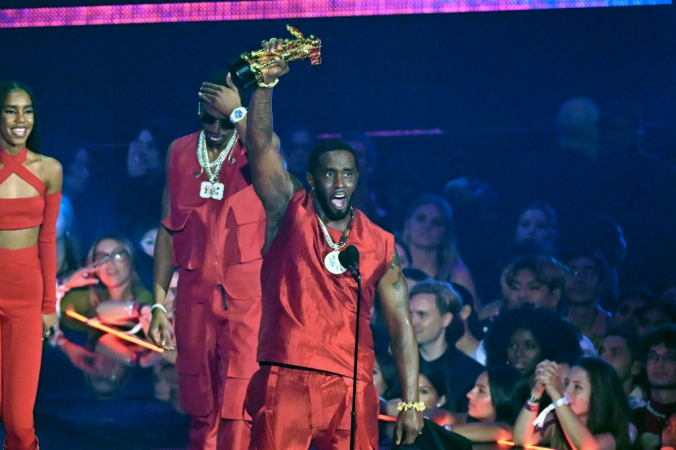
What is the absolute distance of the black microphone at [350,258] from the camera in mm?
3854

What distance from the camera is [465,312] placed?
22.8 ft

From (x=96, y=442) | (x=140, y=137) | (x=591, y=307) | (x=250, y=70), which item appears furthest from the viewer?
(x=140, y=137)

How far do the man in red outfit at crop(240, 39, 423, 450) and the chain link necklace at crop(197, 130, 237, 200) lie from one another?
0.60 metres

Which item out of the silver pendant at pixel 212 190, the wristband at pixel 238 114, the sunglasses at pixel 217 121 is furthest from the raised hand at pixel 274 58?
the silver pendant at pixel 212 190

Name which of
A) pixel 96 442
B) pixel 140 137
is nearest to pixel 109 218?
pixel 140 137

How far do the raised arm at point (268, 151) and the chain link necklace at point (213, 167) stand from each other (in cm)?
55

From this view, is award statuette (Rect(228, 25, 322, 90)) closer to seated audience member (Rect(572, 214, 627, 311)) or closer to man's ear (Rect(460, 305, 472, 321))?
man's ear (Rect(460, 305, 472, 321))

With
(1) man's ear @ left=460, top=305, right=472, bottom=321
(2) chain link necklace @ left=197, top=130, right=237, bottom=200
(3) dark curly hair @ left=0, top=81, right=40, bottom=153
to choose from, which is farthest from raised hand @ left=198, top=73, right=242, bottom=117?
(1) man's ear @ left=460, top=305, right=472, bottom=321

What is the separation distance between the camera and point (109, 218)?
7703 mm

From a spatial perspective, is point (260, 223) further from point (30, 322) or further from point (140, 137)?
point (140, 137)

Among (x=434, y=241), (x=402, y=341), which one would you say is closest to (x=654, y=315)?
(x=434, y=241)

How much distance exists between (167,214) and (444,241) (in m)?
2.77

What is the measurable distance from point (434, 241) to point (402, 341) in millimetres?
3018

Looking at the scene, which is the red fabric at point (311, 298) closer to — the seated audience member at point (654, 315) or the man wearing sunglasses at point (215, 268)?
the man wearing sunglasses at point (215, 268)
